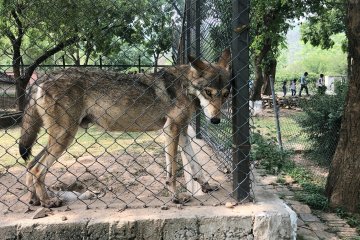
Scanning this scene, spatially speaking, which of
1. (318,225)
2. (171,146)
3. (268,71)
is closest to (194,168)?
(171,146)

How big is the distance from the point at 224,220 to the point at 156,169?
3661 mm

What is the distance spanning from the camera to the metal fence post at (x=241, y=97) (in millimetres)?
3121

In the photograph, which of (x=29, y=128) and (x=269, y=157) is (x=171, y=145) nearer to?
(x=29, y=128)

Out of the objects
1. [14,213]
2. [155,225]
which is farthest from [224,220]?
[14,213]

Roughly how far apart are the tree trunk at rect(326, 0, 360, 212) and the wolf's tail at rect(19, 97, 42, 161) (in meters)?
3.66

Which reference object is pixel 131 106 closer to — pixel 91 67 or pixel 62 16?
pixel 91 67

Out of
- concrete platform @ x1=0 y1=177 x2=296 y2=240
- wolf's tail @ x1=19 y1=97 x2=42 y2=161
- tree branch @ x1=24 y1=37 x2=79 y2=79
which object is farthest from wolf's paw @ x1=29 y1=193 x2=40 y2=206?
tree branch @ x1=24 y1=37 x2=79 y2=79

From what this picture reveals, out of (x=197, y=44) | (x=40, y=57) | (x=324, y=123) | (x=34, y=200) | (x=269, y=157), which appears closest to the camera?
(x=34, y=200)

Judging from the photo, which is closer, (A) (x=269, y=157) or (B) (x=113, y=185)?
(B) (x=113, y=185)

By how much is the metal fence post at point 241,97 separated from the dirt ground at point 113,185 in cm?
23

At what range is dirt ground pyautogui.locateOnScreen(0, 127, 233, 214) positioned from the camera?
134 inches

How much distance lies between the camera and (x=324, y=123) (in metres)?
8.45

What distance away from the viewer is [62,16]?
12812 millimetres

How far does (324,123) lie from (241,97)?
5.90 metres
